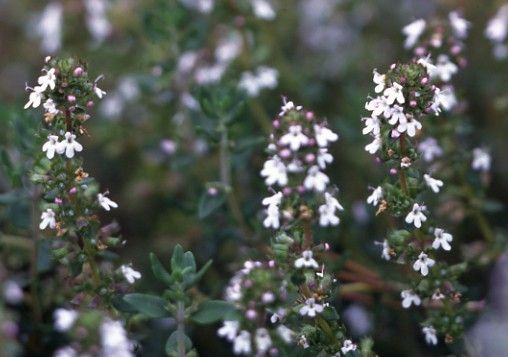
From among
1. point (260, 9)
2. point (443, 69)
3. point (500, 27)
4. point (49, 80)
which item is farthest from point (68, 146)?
point (500, 27)

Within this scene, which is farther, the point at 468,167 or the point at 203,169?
the point at 203,169

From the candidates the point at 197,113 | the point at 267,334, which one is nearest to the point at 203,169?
the point at 197,113

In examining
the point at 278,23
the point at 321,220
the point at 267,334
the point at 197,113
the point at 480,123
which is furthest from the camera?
the point at 278,23

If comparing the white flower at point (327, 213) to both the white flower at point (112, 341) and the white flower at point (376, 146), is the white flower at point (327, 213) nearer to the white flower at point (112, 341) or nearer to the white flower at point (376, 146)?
the white flower at point (376, 146)

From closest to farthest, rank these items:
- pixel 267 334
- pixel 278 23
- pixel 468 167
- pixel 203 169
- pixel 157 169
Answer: pixel 267 334
pixel 468 167
pixel 203 169
pixel 157 169
pixel 278 23

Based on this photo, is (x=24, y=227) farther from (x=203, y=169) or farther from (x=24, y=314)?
(x=203, y=169)

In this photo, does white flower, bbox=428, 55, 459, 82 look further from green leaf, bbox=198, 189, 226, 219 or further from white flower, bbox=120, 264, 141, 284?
white flower, bbox=120, 264, 141, 284

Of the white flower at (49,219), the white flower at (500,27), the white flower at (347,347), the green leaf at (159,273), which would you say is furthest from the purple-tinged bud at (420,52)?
the white flower at (49,219)
